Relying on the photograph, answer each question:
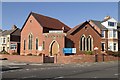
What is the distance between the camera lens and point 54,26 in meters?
60.3

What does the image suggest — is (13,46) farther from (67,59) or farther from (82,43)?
(67,59)

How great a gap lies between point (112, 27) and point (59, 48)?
2060 cm

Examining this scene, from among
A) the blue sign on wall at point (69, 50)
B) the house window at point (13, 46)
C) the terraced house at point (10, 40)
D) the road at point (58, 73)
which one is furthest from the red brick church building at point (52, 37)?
the road at point (58, 73)

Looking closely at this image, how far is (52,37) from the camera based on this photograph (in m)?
51.1

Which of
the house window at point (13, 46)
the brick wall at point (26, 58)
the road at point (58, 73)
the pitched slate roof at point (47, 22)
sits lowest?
the road at point (58, 73)

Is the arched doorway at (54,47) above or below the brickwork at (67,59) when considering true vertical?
above

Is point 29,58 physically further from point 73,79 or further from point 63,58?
point 73,79

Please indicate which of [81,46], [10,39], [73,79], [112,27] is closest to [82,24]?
[81,46]

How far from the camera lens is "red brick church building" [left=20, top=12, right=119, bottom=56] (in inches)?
2005

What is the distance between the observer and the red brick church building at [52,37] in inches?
2005

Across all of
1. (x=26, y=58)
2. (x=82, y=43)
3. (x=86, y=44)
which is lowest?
(x=26, y=58)

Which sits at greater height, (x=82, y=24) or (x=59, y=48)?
(x=82, y=24)

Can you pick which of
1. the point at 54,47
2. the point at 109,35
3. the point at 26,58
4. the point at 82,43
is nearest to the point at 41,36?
the point at 54,47

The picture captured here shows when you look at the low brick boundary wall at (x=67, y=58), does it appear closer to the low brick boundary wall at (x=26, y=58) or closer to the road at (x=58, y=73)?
the low brick boundary wall at (x=26, y=58)
